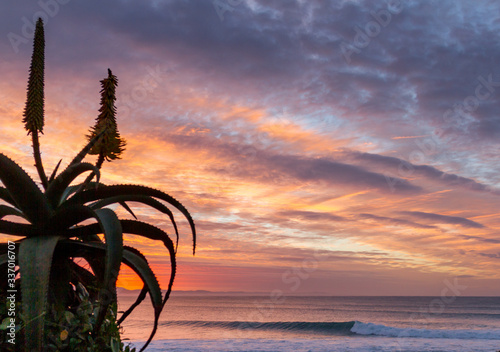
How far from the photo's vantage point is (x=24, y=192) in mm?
3801

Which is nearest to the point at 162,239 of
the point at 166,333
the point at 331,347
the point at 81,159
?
the point at 81,159

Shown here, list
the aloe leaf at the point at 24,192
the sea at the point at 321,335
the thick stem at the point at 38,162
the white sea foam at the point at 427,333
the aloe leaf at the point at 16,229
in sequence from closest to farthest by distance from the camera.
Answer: the aloe leaf at the point at 24,192, the aloe leaf at the point at 16,229, the thick stem at the point at 38,162, the sea at the point at 321,335, the white sea foam at the point at 427,333

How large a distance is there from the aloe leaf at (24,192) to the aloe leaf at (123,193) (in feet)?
0.96

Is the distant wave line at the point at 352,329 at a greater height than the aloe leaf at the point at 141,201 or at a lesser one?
lesser

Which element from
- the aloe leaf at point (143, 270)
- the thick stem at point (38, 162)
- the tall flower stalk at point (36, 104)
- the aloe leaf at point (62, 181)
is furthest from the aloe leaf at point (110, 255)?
the tall flower stalk at point (36, 104)

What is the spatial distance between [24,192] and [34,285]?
87 cm

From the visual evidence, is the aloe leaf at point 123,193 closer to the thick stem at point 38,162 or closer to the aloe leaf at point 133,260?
the aloe leaf at point 133,260

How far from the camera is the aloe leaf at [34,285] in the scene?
10.7 ft

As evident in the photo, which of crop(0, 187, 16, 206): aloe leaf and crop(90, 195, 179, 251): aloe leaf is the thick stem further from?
crop(90, 195, 179, 251): aloe leaf

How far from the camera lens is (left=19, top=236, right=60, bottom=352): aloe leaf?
10.7 ft

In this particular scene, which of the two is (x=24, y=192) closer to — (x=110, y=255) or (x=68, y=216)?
(x=68, y=216)

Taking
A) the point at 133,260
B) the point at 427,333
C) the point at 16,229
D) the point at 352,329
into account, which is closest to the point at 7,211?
the point at 16,229

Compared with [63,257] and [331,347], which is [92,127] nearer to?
[63,257]

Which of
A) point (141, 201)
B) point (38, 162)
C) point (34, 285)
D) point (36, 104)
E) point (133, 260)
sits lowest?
point (34, 285)
